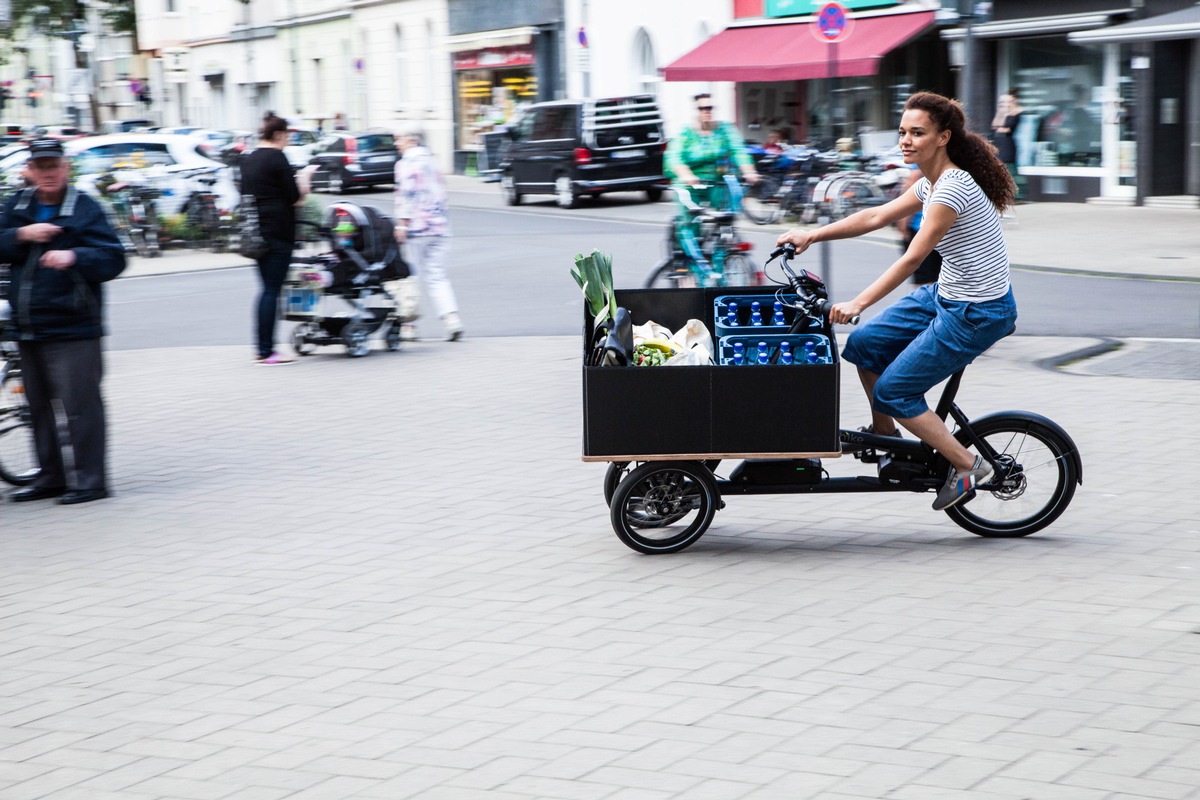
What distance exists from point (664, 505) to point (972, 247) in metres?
1.60

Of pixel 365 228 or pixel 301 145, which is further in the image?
pixel 301 145

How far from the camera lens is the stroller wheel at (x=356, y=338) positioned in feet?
39.0

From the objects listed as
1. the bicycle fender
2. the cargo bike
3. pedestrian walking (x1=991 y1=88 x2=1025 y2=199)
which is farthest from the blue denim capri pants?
pedestrian walking (x1=991 y1=88 x2=1025 y2=199)

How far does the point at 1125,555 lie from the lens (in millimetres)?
6070

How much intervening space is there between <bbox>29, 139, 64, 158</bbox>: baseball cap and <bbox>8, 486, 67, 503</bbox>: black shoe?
1.68 meters

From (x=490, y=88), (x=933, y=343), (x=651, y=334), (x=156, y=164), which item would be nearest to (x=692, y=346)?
(x=651, y=334)

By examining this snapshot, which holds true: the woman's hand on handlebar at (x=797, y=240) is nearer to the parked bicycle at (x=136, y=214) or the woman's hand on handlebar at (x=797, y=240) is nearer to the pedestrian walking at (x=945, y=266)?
the pedestrian walking at (x=945, y=266)

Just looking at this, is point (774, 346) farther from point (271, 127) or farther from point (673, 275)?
point (271, 127)

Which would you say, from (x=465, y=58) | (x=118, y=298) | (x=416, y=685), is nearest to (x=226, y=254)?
(x=118, y=298)

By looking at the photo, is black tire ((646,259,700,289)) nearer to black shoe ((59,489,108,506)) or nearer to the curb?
the curb

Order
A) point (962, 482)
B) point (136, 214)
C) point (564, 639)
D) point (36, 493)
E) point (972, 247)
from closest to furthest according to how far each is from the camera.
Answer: point (564, 639), point (972, 247), point (962, 482), point (36, 493), point (136, 214)

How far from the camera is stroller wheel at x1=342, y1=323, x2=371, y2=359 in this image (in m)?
11.9

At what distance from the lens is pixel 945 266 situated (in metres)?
6.03

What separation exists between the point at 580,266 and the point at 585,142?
72.2 feet
